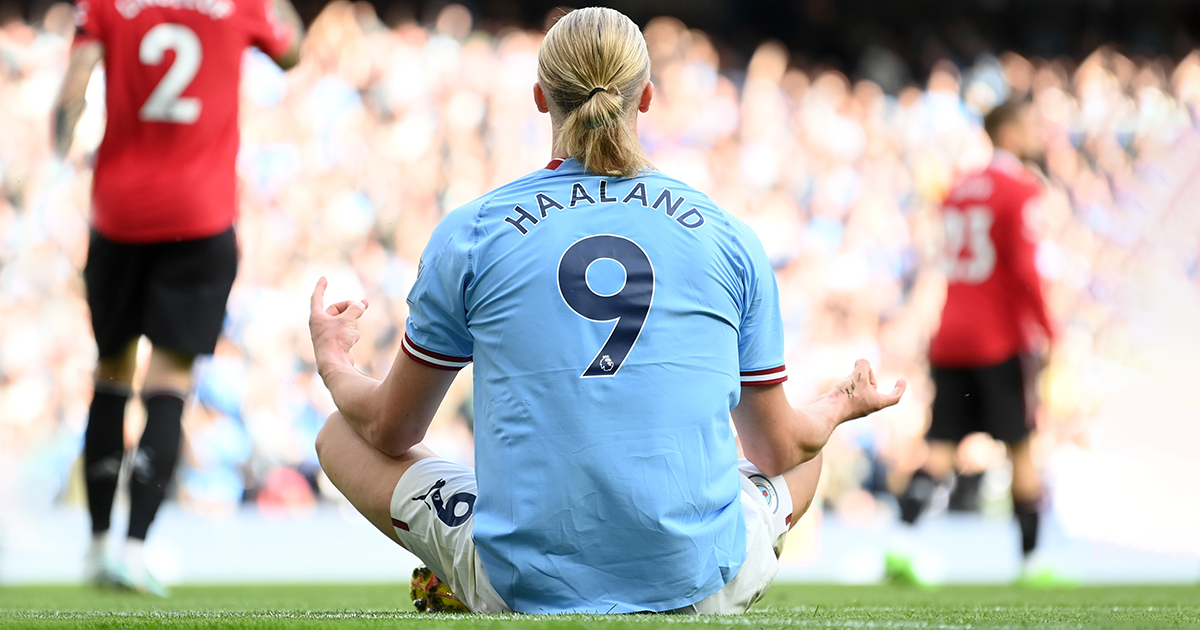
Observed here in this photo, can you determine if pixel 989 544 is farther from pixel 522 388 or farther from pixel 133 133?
pixel 522 388

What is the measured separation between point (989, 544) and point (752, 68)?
5.51 meters

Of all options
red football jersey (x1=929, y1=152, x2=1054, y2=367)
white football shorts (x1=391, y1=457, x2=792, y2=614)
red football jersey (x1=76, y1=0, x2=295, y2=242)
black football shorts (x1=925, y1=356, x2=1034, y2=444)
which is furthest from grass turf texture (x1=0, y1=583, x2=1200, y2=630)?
red football jersey (x1=929, y1=152, x2=1054, y2=367)

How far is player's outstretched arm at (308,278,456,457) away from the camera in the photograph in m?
1.72

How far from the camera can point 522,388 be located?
1591mm

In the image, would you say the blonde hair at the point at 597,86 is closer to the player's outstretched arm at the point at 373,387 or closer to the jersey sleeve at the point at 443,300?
the jersey sleeve at the point at 443,300

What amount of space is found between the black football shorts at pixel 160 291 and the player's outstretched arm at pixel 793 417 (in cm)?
191

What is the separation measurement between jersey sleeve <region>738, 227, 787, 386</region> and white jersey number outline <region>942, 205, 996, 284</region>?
335 cm

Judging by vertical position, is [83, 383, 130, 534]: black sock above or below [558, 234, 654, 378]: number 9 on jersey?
below

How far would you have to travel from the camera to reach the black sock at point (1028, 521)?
4.55m

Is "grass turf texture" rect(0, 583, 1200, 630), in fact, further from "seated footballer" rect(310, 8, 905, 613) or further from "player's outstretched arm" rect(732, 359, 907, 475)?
"player's outstretched arm" rect(732, 359, 907, 475)

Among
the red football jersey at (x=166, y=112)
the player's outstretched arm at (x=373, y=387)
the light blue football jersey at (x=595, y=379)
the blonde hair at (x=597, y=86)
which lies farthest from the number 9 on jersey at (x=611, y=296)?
the red football jersey at (x=166, y=112)

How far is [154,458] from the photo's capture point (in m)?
3.14

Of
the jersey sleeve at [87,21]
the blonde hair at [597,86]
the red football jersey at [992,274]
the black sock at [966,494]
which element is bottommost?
the black sock at [966,494]

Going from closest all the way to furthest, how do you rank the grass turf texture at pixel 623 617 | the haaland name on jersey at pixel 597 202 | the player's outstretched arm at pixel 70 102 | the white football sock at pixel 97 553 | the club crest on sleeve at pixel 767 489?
1. the grass turf texture at pixel 623 617
2. the haaland name on jersey at pixel 597 202
3. the club crest on sleeve at pixel 767 489
4. the white football sock at pixel 97 553
5. the player's outstretched arm at pixel 70 102
